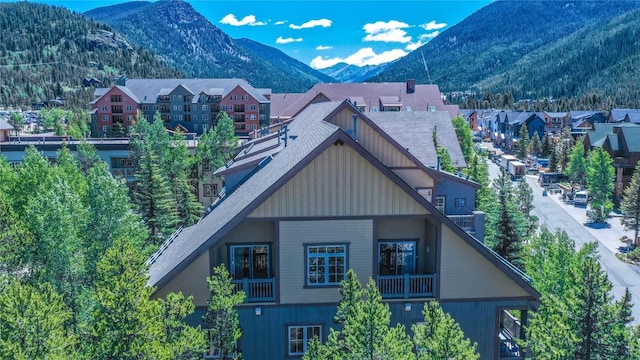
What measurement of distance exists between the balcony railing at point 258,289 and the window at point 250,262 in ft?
Result: 2.04

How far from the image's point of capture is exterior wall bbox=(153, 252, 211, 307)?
17.0m

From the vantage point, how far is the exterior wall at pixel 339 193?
55.2 ft

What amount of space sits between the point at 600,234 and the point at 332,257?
47.0 m

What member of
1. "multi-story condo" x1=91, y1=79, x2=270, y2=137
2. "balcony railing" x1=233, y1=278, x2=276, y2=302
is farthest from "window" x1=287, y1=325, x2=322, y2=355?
"multi-story condo" x1=91, y1=79, x2=270, y2=137

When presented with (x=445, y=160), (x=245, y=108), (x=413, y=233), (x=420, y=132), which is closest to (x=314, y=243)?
→ (x=413, y=233)

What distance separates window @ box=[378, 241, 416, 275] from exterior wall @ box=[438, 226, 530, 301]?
1371 millimetres

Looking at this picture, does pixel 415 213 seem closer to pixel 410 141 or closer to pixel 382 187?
pixel 382 187

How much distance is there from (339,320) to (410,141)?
21.9m

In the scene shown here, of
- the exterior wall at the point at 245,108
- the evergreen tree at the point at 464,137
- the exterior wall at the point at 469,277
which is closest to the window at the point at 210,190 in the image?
the evergreen tree at the point at 464,137

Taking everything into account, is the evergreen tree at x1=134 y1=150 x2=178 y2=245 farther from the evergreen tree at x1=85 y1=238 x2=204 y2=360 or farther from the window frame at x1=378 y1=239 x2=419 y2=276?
the evergreen tree at x1=85 y1=238 x2=204 y2=360

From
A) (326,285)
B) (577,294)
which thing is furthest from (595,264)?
(326,285)

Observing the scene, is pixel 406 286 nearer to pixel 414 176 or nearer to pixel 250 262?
pixel 250 262

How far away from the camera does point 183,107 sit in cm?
10381

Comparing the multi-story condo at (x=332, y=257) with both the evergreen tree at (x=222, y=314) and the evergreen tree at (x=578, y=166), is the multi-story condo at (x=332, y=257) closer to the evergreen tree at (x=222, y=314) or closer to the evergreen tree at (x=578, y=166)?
the evergreen tree at (x=222, y=314)
